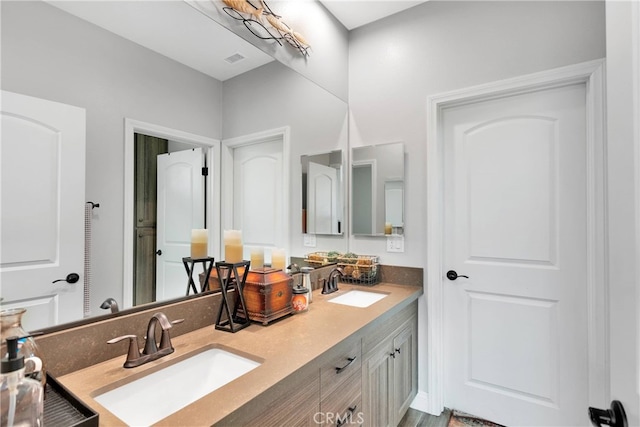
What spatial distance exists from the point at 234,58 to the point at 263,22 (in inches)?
13.5

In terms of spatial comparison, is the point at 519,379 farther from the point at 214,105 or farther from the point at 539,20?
the point at 214,105

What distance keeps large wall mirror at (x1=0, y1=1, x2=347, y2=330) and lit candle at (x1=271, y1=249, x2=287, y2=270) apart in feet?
1.28

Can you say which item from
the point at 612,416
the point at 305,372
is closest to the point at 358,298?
the point at 305,372

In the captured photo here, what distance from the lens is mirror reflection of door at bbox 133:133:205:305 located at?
1.17m

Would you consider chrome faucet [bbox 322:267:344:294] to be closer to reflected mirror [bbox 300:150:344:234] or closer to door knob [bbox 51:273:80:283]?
reflected mirror [bbox 300:150:344:234]

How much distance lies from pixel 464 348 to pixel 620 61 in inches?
74.1

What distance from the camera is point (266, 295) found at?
4.60 ft

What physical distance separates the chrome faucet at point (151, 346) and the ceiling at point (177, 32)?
0.99m

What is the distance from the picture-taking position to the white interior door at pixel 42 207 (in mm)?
853

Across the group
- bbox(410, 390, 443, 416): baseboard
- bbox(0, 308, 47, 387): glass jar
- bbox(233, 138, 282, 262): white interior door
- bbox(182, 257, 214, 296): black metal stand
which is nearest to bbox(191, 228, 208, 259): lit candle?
bbox(182, 257, 214, 296): black metal stand

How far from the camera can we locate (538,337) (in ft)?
6.27

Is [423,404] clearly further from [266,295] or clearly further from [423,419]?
[266,295]

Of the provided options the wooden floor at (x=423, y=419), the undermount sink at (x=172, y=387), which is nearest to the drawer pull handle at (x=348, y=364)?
the undermount sink at (x=172, y=387)

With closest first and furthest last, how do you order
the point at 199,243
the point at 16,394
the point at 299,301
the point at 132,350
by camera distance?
the point at 16,394
the point at 132,350
the point at 199,243
the point at 299,301
